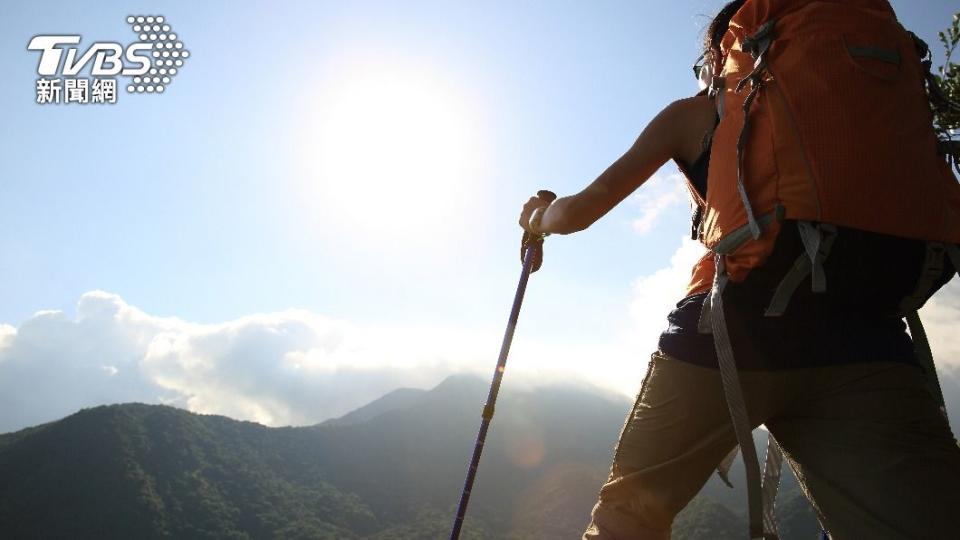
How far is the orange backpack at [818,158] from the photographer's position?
178cm

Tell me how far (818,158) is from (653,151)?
0.64 m

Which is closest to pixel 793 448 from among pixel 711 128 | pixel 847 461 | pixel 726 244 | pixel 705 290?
pixel 847 461

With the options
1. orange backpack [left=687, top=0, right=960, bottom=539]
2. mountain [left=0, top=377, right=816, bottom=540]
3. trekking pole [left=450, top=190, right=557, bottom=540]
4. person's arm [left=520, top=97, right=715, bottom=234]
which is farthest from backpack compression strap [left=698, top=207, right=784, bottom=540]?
mountain [left=0, top=377, right=816, bottom=540]

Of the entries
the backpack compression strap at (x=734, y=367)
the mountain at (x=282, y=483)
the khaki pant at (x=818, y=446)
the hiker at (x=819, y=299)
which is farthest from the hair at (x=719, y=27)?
the mountain at (x=282, y=483)

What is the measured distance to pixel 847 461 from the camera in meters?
1.85

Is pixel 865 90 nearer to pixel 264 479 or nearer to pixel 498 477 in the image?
pixel 264 479

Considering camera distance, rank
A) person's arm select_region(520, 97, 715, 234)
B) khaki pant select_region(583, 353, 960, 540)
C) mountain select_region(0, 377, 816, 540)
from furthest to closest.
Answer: mountain select_region(0, 377, 816, 540)
person's arm select_region(520, 97, 715, 234)
khaki pant select_region(583, 353, 960, 540)

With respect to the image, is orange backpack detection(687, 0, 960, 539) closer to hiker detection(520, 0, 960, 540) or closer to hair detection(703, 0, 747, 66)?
hiker detection(520, 0, 960, 540)

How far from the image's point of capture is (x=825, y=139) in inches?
71.6

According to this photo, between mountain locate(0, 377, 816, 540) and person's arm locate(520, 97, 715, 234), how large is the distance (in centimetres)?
12357

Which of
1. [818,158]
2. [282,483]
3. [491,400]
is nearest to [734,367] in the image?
[818,158]

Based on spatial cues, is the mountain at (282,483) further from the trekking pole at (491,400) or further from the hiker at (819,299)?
the hiker at (819,299)

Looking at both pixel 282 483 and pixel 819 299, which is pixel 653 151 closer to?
pixel 819 299

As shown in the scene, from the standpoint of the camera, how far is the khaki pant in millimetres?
1760
